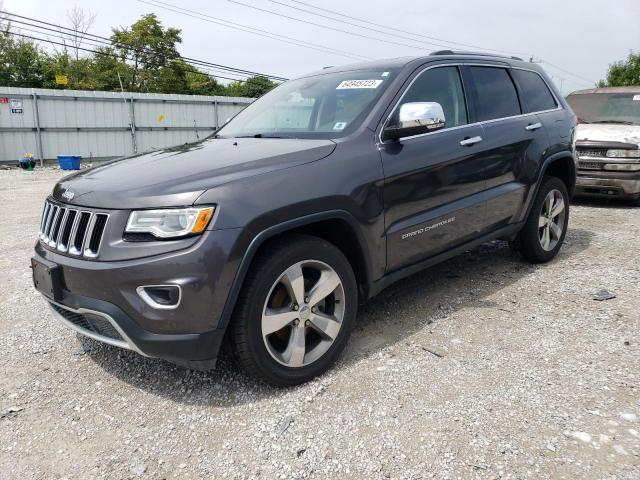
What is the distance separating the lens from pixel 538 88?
4.90 meters

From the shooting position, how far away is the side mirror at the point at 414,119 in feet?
10.2

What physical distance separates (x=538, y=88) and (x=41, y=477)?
4.83m

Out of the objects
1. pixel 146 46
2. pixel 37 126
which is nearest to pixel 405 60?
pixel 37 126

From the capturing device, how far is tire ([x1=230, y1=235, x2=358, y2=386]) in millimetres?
2566

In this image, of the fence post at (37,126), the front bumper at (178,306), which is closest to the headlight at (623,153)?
the front bumper at (178,306)

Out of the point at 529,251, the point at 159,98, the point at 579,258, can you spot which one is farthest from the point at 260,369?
the point at 159,98

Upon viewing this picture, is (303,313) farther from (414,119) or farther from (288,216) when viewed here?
(414,119)

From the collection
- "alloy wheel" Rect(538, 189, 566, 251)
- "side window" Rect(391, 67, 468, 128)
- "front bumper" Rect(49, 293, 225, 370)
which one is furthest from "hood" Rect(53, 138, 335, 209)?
"alloy wheel" Rect(538, 189, 566, 251)

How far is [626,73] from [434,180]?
5237 cm

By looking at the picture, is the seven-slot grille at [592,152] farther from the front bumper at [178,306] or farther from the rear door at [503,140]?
the front bumper at [178,306]

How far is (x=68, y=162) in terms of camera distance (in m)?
16.4

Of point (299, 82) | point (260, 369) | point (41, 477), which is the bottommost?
point (41, 477)

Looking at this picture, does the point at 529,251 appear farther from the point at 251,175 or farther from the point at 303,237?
the point at 251,175

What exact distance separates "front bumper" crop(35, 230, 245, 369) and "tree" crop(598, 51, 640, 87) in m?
51.6
